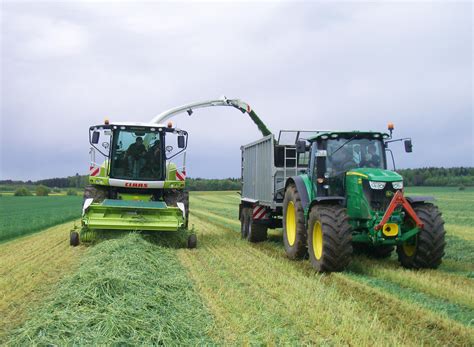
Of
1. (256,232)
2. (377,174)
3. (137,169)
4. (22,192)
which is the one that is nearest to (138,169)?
(137,169)

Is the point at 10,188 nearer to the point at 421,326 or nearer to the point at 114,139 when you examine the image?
the point at 114,139

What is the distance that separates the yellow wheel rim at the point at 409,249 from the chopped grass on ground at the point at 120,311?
11.6 feet

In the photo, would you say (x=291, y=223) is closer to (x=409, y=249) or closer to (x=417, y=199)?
(x=409, y=249)

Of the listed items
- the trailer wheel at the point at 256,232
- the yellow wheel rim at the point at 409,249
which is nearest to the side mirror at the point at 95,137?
the trailer wheel at the point at 256,232

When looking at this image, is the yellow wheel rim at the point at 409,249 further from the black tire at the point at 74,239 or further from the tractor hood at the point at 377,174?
the black tire at the point at 74,239

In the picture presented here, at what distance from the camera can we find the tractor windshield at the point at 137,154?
11.5 meters

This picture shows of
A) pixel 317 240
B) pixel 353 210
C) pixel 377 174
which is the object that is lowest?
pixel 317 240

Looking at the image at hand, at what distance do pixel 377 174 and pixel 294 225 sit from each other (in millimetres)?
2199

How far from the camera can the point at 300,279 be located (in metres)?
6.76

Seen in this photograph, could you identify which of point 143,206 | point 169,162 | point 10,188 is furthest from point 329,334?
point 10,188

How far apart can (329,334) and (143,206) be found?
643 cm

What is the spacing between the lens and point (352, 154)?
8.29 metres

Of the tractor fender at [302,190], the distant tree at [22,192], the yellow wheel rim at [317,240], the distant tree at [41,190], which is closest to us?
the yellow wheel rim at [317,240]

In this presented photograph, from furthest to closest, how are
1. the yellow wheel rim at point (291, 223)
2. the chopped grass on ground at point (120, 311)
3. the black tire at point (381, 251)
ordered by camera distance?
the yellow wheel rim at point (291, 223) < the black tire at point (381, 251) < the chopped grass on ground at point (120, 311)
